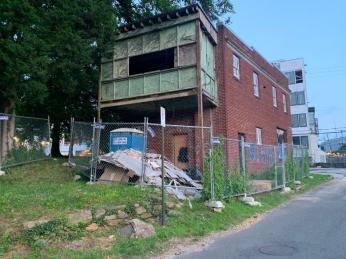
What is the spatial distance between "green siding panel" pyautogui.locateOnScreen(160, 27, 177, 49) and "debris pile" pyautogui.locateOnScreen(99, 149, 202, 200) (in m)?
6.12

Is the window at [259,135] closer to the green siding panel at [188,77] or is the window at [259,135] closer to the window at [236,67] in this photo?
the window at [236,67]

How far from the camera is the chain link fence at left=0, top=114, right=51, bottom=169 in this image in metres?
14.9

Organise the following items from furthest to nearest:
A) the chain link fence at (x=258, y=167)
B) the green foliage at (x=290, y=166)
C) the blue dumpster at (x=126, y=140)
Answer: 1. the green foliage at (x=290, y=166)
2. the blue dumpster at (x=126, y=140)
3. the chain link fence at (x=258, y=167)

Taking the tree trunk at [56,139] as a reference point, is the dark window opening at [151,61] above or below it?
above

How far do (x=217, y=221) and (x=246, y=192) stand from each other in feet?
12.0

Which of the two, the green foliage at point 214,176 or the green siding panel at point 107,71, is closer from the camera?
the green foliage at point 214,176

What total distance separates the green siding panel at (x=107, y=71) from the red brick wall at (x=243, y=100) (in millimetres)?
5099

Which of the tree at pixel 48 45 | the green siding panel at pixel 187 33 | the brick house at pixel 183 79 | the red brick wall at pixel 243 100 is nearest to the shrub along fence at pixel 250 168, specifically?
the red brick wall at pixel 243 100

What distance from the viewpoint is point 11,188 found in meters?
11.4

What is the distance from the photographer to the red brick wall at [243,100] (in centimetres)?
1852

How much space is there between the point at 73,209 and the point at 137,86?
32.1ft

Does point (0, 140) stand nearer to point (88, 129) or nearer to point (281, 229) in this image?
point (88, 129)

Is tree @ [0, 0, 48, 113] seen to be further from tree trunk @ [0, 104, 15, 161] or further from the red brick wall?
the red brick wall

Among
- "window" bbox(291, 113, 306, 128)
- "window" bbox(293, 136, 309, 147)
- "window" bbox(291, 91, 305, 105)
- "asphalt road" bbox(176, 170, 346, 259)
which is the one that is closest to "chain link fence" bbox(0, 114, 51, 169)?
"asphalt road" bbox(176, 170, 346, 259)
